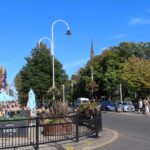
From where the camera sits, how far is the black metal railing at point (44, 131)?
1611 centimetres

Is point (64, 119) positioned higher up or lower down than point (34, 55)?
lower down

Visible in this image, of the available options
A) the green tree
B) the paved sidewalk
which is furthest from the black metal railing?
the green tree

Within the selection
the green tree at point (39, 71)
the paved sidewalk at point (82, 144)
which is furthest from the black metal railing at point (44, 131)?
the green tree at point (39, 71)

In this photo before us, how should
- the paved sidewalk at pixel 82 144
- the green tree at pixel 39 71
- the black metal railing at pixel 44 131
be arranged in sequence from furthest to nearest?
the green tree at pixel 39 71 → the paved sidewalk at pixel 82 144 → the black metal railing at pixel 44 131

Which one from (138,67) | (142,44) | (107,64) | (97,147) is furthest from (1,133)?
Result: (142,44)

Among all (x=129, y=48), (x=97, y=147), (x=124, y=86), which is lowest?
(x=97, y=147)

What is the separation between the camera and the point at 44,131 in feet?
58.3

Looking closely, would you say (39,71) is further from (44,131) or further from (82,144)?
(44,131)

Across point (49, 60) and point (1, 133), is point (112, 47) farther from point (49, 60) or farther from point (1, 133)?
point (1, 133)

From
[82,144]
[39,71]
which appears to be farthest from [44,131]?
[39,71]

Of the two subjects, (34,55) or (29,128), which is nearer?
(29,128)

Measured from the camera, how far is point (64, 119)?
20.1 m

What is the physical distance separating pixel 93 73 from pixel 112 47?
7.77 meters

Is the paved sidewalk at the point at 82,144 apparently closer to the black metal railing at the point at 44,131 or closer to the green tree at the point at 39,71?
the black metal railing at the point at 44,131
